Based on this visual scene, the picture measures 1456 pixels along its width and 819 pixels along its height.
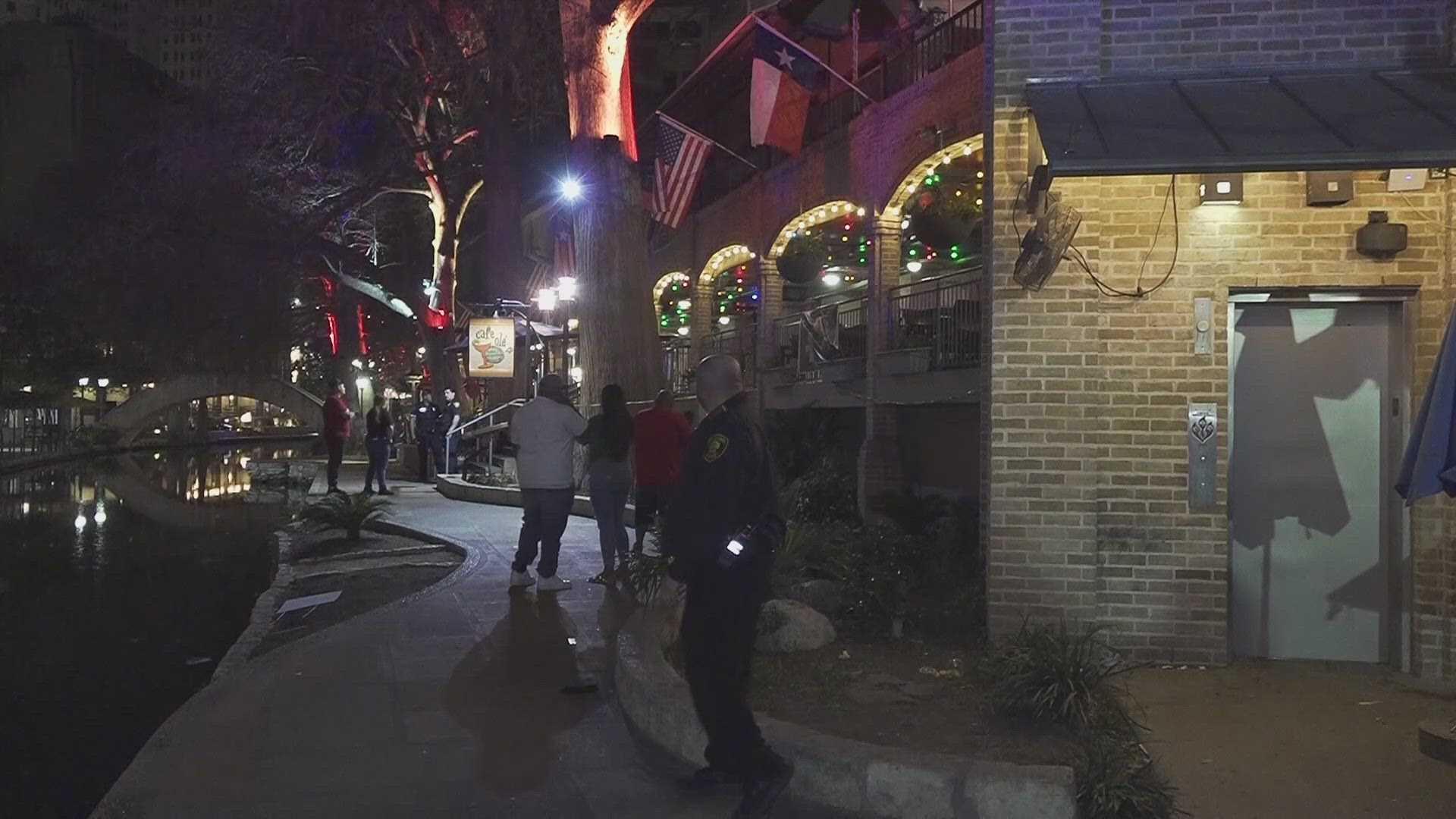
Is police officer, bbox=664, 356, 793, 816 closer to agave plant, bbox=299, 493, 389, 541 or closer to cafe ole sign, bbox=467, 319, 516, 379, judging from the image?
agave plant, bbox=299, 493, 389, 541

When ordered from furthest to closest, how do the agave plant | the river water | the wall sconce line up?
the agave plant
the wall sconce
the river water

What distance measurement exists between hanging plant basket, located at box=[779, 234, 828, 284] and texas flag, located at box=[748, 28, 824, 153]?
8.07ft

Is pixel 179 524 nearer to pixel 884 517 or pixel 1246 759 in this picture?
pixel 884 517

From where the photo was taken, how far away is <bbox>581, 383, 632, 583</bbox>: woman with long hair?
10273 mm

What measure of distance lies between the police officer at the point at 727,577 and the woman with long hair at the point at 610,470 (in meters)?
4.84

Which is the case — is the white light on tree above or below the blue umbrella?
above

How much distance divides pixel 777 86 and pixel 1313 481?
11.1 meters

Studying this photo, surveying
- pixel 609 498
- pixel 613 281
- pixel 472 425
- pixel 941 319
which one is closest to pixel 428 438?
pixel 472 425

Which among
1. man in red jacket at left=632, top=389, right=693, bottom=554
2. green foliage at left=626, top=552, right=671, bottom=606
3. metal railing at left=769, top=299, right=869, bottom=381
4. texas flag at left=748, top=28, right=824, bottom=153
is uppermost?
texas flag at left=748, top=28, right=824, bottom=153

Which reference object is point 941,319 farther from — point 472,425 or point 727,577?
point 472,425

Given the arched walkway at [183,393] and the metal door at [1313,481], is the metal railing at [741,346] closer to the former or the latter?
the metal door at [1313,481]

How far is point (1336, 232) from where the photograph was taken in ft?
24.2

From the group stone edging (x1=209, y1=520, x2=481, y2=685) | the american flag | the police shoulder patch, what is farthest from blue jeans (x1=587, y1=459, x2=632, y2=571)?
the american flag

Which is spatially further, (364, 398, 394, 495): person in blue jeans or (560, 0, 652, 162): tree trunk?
(364, 398, 394, 495): person in blue jeans
